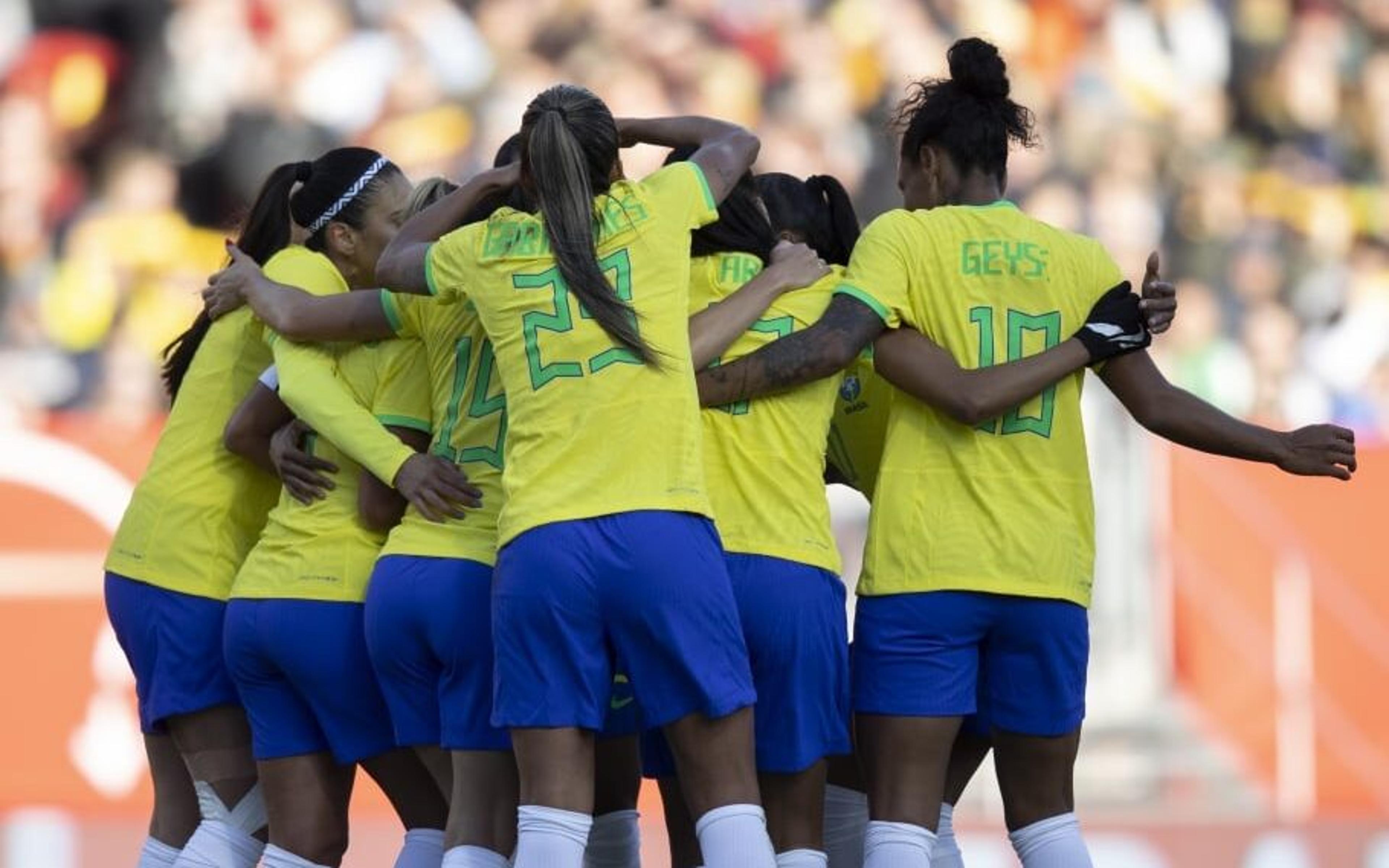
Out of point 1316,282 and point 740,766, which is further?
point 1316,282

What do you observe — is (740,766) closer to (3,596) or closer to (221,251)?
(3,596)

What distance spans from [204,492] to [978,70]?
7.32 feet

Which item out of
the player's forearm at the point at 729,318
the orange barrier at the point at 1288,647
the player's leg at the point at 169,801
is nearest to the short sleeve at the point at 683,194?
the player's forearm at the point at 729,318

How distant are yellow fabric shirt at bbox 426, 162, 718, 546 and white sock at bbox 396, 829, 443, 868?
3.45 ft

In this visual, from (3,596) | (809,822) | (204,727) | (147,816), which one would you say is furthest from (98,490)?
(809,822)

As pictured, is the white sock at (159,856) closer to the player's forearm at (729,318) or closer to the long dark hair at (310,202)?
the long dark hair at (310,202)

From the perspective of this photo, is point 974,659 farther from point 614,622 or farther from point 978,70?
point 978,70

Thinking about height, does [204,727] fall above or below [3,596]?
below

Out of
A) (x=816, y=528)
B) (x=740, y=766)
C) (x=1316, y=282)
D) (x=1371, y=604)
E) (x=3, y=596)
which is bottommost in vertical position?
(x=740, y=766)

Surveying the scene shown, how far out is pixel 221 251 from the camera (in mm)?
11891

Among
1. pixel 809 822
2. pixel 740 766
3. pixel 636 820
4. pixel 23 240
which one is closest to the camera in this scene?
pixel 740 766

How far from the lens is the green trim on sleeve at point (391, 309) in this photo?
16.7 ft

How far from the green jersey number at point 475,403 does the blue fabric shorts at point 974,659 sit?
0.92 metres

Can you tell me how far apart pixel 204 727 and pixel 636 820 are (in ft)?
3.82
